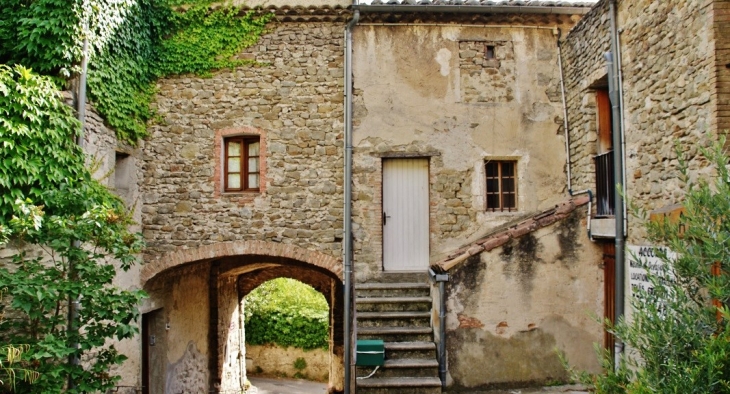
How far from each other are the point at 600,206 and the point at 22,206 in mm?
7501

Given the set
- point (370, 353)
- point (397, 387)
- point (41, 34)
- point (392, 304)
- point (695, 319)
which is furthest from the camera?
point (392, 304)

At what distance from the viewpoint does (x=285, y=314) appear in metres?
17.7

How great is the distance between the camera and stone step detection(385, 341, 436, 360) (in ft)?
24.9

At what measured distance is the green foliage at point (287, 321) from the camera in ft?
57.2

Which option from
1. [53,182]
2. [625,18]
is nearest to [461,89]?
[625,18]

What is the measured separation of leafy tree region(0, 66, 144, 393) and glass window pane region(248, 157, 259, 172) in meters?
2.86

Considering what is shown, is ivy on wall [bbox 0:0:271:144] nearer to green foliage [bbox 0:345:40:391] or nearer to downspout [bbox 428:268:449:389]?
green foliage [bbox 0:345:40:391]

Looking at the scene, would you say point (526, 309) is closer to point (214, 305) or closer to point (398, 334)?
point (398, 334)

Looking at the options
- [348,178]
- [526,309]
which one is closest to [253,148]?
[348,178]

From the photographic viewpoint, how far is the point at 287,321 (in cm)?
1755

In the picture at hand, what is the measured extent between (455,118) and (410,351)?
395 cm

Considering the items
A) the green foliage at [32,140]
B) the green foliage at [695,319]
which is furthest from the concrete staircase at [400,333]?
the green foliage at [32,140]

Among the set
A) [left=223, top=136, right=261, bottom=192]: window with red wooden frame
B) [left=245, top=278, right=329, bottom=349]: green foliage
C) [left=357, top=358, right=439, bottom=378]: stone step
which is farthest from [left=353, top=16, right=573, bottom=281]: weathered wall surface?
[left=245, top=278, right=329, bottom=349]: green foliage

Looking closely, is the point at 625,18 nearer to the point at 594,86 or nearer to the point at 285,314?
the point at 594,86
